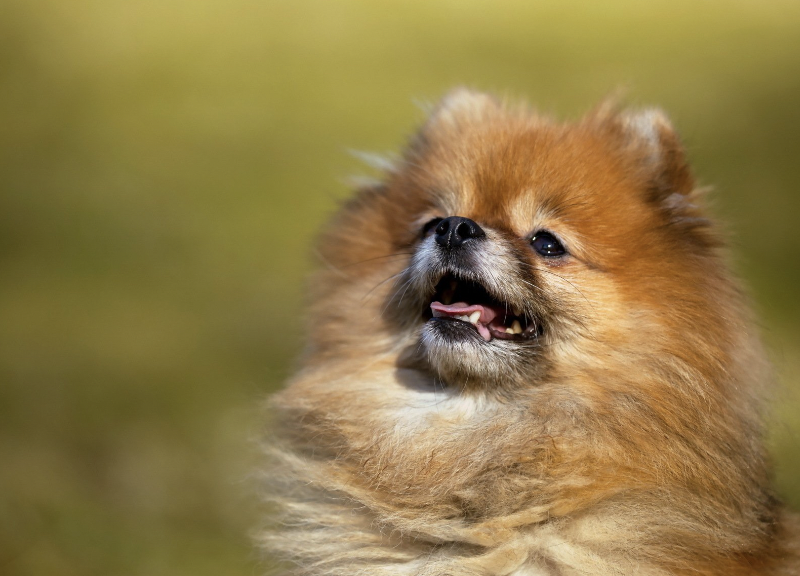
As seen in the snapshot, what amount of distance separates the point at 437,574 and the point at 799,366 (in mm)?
5209

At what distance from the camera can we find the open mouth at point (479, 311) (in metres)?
3.24

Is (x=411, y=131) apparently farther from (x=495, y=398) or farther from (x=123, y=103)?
(x=123, y=103)

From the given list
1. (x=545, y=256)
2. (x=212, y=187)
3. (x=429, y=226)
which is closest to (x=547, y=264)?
(x=545, y=256)

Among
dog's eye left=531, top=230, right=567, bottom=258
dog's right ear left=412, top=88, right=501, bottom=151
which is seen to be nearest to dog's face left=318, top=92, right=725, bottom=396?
dog's eye left=531, top=230, right=567, bottom=258

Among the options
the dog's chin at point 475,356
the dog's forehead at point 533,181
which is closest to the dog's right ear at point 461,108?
the dog's forehead at point 533,181

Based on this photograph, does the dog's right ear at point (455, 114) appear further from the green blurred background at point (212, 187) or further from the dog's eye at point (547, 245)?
the dog's eye at point (547, 245)

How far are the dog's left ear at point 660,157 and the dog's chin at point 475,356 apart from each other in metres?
0.87

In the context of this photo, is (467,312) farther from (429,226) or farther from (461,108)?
(461,108)

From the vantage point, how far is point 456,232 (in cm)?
312

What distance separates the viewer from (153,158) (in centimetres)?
1057

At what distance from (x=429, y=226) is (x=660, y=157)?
3.18ft

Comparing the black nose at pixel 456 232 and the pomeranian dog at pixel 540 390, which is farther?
the black nose at pixel 456 232

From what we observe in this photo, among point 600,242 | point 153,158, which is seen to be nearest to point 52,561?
point 600,242

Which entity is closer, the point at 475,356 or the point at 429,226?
the point at 475,356
